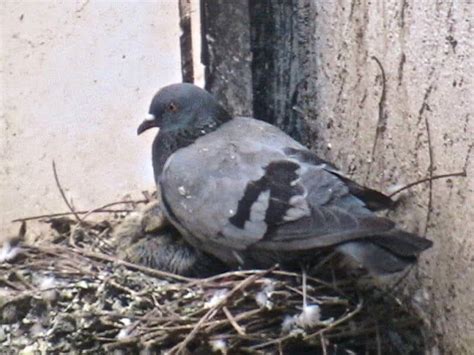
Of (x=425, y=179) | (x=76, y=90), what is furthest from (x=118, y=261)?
(x=425, y=179)

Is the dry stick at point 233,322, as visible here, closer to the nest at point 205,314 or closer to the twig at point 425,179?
the nest at point 205,314

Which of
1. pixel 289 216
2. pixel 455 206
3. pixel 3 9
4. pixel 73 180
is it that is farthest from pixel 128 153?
pixel 455 206

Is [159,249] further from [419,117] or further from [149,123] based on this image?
[419,117]

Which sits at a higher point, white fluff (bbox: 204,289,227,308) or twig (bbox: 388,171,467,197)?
twig (bbox: 388,171,467,197)

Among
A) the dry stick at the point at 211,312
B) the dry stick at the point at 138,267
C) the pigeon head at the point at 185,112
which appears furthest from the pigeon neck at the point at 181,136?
the dry stick at the point at 211,312

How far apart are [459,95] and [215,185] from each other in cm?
69

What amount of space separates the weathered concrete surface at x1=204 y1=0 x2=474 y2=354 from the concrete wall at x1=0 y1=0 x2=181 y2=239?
0.24 meters

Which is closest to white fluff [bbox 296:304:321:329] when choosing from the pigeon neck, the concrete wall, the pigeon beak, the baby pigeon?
the baby pigeon

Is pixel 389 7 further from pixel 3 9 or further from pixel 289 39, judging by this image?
pixel 3 9

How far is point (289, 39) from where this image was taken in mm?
4371

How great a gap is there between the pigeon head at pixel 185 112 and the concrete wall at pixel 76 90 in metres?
0.28

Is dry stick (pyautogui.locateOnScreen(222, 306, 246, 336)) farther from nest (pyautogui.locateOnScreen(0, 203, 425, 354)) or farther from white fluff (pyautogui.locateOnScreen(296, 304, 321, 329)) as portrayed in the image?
white fluff (pyautogui.locateOnScreen(296, 304, 321, 329))

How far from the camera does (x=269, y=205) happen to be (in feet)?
12.6

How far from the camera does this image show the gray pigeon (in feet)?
12.2
